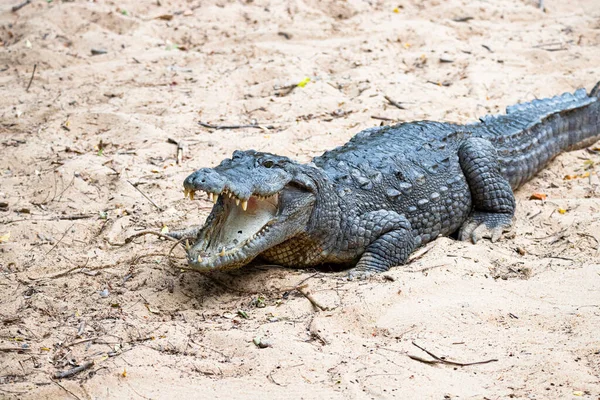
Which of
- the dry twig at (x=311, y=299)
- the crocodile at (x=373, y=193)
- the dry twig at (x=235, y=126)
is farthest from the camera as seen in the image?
the dry twig at (x=235, y=126)

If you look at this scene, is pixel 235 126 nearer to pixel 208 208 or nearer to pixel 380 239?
pixel 208 208

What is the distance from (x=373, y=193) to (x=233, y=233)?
1221mm

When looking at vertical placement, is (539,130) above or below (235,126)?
above

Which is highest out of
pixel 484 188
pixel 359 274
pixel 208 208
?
pixel 484 188

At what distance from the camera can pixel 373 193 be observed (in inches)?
211

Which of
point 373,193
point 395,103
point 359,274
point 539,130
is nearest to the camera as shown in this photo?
point 359,274

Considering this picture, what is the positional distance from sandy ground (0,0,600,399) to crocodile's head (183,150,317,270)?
0.31 metres

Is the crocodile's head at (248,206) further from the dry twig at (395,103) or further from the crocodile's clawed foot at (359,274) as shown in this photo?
the dry twig at (395,103)

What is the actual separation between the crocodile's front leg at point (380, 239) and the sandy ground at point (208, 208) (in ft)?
0.81

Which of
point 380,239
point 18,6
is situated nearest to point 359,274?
point 380,239

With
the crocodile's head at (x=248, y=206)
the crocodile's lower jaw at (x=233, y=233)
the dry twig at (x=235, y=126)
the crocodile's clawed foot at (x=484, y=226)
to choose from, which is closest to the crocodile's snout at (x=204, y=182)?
the crocodile's head at (x=248, y=206)

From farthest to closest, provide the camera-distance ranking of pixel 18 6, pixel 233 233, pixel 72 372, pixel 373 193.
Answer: pixel 18 6 < pixel 373 193 < pixel 233 233 < pixel 72 372

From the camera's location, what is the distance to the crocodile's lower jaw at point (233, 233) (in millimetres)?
4438

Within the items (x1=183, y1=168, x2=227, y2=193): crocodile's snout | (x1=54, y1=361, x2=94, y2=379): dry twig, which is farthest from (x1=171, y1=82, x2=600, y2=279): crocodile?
(x1=54, y1=361, x2=94, y2=379): dry twig
